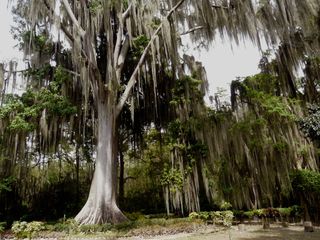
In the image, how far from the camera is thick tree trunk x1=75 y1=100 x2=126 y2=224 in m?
10.6

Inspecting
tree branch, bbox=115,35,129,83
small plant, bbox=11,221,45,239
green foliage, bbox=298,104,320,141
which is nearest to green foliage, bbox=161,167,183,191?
tree branch, bbox=115,35,129,83

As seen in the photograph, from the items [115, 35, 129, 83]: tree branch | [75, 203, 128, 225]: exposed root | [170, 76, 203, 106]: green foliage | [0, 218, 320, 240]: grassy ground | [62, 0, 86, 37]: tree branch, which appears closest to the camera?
[0, 218, 320, 240]: grassy ground

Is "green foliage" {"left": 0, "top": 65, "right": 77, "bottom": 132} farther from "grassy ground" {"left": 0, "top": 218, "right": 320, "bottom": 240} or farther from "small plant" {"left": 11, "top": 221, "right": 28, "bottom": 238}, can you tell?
"small plant" {"left": 11, "top": 221, "right": 28, "bottom": 238}

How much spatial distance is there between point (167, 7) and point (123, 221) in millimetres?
8370

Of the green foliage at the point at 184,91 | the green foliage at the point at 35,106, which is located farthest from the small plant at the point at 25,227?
the green foliage at the point at 184,91

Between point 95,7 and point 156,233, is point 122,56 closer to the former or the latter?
point 95,7

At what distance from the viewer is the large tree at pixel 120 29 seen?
11109 millimetres

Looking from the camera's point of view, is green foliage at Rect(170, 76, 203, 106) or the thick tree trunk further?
green foliage at Rect(170, 76, 203, 106)

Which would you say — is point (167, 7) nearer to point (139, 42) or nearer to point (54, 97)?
point (139, 42)

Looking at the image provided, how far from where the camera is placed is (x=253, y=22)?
11.7 m

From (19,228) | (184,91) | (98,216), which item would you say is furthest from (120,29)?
(19,228)

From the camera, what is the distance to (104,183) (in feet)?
36.2

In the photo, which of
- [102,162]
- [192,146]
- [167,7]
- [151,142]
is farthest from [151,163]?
[167,7]

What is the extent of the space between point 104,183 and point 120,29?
249 inches
